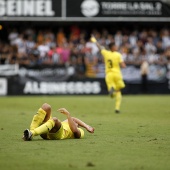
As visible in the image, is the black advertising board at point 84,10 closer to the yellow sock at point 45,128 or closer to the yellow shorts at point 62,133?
the yellow shorts at point 62,133

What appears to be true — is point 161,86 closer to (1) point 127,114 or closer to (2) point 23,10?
(2) point 23,10

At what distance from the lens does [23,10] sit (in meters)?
32.6

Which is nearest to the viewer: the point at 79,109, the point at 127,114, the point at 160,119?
the point at 160,119

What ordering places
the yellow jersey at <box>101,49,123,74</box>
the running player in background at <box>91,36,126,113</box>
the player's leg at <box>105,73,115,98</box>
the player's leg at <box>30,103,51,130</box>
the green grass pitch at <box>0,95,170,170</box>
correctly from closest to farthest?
1. the green grass pitch at <box>0,95,170,170</box>
2. the player's leg at <box>30,103,51,130</box>
3. the player's leg at <box>105,73,115,98</box>
4. the running player in background at <box>91,36,126,113</box>
5. the yellow jersey at <box>101,49,123,74</box>

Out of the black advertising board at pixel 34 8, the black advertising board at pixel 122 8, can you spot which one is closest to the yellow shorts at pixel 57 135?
the black advertising board at pixel 34 8

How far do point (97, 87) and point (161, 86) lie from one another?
11.5 ft

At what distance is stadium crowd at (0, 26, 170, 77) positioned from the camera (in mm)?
31625

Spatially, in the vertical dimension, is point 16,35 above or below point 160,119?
above

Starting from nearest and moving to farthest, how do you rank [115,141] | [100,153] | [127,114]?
[100,153] → [115,141] → [127,114]

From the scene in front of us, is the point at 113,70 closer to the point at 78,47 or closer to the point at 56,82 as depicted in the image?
the point at 56,82

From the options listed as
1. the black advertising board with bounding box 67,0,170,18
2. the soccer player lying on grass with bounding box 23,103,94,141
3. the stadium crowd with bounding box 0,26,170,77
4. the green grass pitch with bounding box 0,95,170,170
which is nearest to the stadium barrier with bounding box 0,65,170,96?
the stadium crowd with bounding box 0,26,170,77

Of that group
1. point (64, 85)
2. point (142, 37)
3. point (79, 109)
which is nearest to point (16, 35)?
point (64, 85)

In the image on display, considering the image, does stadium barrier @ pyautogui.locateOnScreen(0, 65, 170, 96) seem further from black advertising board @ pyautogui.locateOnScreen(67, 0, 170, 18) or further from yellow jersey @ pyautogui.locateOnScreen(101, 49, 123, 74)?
yellow jersey @ pyautogui.locateOnScreen(101, 49, 123, 74)

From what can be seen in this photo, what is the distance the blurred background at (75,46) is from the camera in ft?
101
